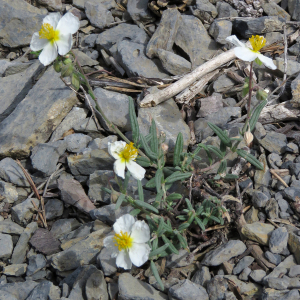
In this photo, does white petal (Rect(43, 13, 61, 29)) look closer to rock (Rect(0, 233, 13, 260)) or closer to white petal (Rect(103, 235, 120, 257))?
white petal (Rect(103, 235, 120, 257))

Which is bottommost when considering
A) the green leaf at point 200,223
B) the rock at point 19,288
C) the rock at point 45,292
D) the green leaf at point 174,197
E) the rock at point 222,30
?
the rock at point 19,288

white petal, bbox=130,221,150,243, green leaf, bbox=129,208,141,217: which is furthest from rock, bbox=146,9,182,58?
white petal, bbox=130,221,150,243

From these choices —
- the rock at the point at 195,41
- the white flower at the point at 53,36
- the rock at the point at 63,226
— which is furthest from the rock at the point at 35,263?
the rock at the point at 195,41

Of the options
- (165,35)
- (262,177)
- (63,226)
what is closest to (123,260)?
(63,226)

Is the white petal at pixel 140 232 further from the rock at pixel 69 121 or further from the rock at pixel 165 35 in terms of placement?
the rock at pixel 165 35

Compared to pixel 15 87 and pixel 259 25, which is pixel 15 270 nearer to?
pixel 15 87

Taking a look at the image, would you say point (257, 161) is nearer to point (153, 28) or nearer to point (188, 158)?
point (188, 158)
